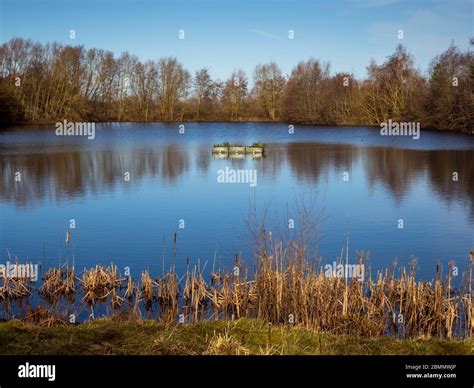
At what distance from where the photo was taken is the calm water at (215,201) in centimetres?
1108

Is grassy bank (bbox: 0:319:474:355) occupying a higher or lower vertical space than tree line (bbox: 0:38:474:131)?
lower

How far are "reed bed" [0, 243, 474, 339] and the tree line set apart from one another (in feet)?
116

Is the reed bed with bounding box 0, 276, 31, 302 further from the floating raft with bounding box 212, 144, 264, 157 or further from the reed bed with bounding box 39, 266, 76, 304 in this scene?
the floating raft with bounding box 212, 144, 264, 157

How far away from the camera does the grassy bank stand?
486 cm

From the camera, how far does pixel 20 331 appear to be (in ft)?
17.6

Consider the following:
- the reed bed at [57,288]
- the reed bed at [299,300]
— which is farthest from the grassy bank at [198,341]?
the reed bed at [57,288]

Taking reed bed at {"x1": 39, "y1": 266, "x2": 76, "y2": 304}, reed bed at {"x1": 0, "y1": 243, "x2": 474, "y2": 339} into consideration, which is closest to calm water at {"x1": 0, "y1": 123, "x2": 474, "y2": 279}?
reed bed at {"x1": 39, "y1": 266, "x2": 76, "y2": 304}

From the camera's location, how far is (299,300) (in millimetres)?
6996

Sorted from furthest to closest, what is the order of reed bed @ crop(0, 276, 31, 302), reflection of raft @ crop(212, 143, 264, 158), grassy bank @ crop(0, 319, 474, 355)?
reflection of raft @ crop(212, 143, 264, 158), reed bed @ crop(0, 276, 31, 302), grassy bank @ crop(0, 319, 474, 355)

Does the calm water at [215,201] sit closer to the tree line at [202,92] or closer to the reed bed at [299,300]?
the reed bed at [299,300]

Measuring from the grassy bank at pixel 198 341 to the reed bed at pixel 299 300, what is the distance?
78 cm

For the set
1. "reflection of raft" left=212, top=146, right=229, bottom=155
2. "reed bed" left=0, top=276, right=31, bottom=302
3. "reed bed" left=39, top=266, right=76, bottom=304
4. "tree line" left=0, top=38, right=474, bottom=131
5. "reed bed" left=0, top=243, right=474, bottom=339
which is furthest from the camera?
"tree line" left=0, top=38, right=474, bottom=131
